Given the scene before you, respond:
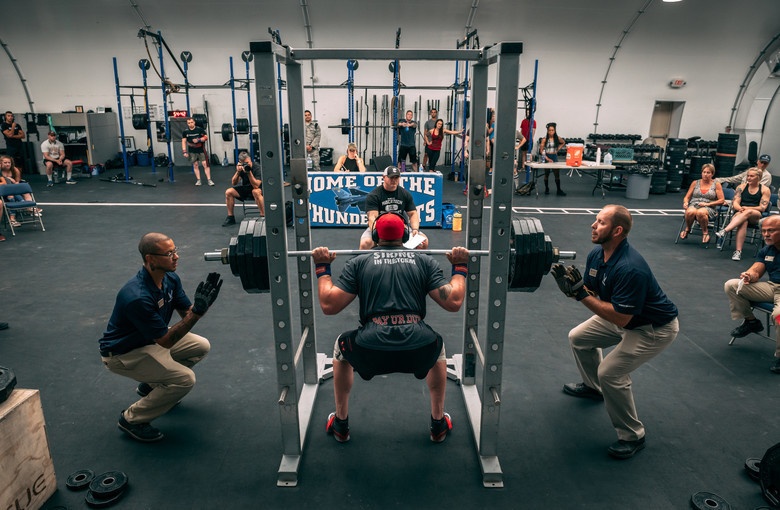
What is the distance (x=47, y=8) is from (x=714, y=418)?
16.9 meters

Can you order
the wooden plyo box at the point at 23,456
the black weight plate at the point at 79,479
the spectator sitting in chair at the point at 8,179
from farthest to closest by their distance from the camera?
1. the spectator sitting in chair at the point at 8,179
2. the black weight plate at the point at 79,479
3. the wooden plyo box at the point at 23,456

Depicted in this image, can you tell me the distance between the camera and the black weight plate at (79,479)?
2.67 m

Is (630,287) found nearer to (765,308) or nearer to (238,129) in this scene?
(765,308)

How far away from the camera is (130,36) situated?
14281 mm

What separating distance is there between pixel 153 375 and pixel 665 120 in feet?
55.1

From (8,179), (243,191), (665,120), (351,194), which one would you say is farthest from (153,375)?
(665,120)

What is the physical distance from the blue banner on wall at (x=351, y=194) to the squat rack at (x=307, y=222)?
4.68 metres

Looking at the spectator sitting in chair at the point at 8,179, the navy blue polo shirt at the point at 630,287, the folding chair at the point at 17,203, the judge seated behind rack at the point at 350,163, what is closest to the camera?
the navy blue polo shirt at the point at 630,287

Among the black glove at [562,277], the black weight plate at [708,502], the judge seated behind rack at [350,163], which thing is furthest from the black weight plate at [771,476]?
the judge seated behind rack at [350,163]

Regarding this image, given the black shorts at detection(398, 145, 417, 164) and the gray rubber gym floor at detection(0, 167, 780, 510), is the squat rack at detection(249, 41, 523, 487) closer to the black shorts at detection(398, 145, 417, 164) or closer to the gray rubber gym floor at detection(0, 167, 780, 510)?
the gray rubber gym floor at detection(0, 167, 780, 510)

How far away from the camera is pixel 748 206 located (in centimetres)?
694

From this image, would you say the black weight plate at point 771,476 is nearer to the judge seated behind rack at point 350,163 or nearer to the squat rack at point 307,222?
the squat rack at point 307,222

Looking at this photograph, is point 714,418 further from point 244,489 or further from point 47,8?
point 47,8

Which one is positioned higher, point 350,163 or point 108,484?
point 350,163
